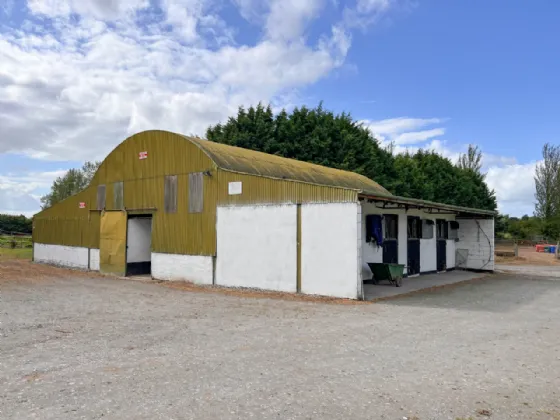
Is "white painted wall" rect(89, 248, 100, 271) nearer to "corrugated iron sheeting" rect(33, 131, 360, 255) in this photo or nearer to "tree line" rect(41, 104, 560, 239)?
"corrugated iron sheeting" rect(33, 131, 360, 255)

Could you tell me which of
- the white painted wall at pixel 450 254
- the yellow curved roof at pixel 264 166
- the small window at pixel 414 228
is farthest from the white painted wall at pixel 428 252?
the yellow curved roof at pixel 264 166

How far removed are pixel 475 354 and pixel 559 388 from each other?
1.48 m

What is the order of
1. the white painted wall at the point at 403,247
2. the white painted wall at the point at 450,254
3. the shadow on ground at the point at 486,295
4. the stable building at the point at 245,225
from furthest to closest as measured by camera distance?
the white painted wall at the point at 450,254
the white painted wall at the point at 403,247
the stable building at the point at 245,225
the shadow on ground at the point at 486,295

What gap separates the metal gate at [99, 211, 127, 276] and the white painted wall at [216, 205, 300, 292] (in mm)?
6208

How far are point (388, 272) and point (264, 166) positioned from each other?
6.93m

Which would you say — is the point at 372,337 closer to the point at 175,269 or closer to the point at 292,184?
the point at 292,184

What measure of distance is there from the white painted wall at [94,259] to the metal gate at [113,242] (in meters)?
0.91

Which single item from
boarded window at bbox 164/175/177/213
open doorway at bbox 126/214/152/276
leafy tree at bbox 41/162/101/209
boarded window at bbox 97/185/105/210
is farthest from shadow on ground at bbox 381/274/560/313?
leafy tree at bbox 41/162/101/209

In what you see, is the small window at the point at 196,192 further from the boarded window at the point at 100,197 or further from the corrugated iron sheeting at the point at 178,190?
the boarded window at the point at 100,197

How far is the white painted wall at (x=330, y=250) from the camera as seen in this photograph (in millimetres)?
11703

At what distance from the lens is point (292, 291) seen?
42.5ft

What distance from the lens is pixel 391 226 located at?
1630cm

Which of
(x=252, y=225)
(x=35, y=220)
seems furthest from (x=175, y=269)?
(x=35, y=220)

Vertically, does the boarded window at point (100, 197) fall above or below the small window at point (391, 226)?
above
